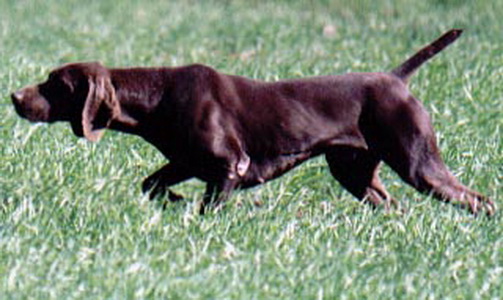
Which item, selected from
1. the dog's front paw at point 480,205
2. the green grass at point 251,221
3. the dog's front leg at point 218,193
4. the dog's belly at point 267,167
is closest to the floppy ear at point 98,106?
the green grass at point 251,221

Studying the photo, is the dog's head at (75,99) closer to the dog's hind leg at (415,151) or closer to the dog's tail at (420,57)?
the dog's hind leg at (415,151)

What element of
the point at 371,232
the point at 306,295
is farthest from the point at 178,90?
the point at 306,295

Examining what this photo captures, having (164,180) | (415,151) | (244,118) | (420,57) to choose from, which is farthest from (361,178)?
(164,180)

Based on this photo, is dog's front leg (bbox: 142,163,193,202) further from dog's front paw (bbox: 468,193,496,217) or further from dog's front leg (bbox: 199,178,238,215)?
dog's front paw (bbox: 468,193,496,217)

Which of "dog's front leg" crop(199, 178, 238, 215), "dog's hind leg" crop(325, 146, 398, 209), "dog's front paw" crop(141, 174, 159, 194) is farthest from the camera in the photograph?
"dog's hind leg" crop(325, 146, 398, 209)

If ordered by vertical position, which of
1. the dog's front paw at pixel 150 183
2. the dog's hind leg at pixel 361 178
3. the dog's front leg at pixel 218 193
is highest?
the dog's front leg at pixel 218 193

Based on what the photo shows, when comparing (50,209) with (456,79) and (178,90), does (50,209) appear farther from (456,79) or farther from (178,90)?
(456,79)

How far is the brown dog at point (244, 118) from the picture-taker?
6.12m

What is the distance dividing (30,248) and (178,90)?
1.34 metres

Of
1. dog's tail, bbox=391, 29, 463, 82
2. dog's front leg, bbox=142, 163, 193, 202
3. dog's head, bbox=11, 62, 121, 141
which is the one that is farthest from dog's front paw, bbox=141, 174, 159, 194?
dog's tail, bbox=391, 29, 463, 82

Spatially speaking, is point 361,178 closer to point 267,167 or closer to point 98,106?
Result: point 267,167

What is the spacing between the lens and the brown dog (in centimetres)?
612

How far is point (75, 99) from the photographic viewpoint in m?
6.15

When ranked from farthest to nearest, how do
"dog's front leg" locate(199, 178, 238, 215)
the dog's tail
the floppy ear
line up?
the dog's tail < "dog's front leg" locate(199, 178, 238, 215) < the floppy ear
